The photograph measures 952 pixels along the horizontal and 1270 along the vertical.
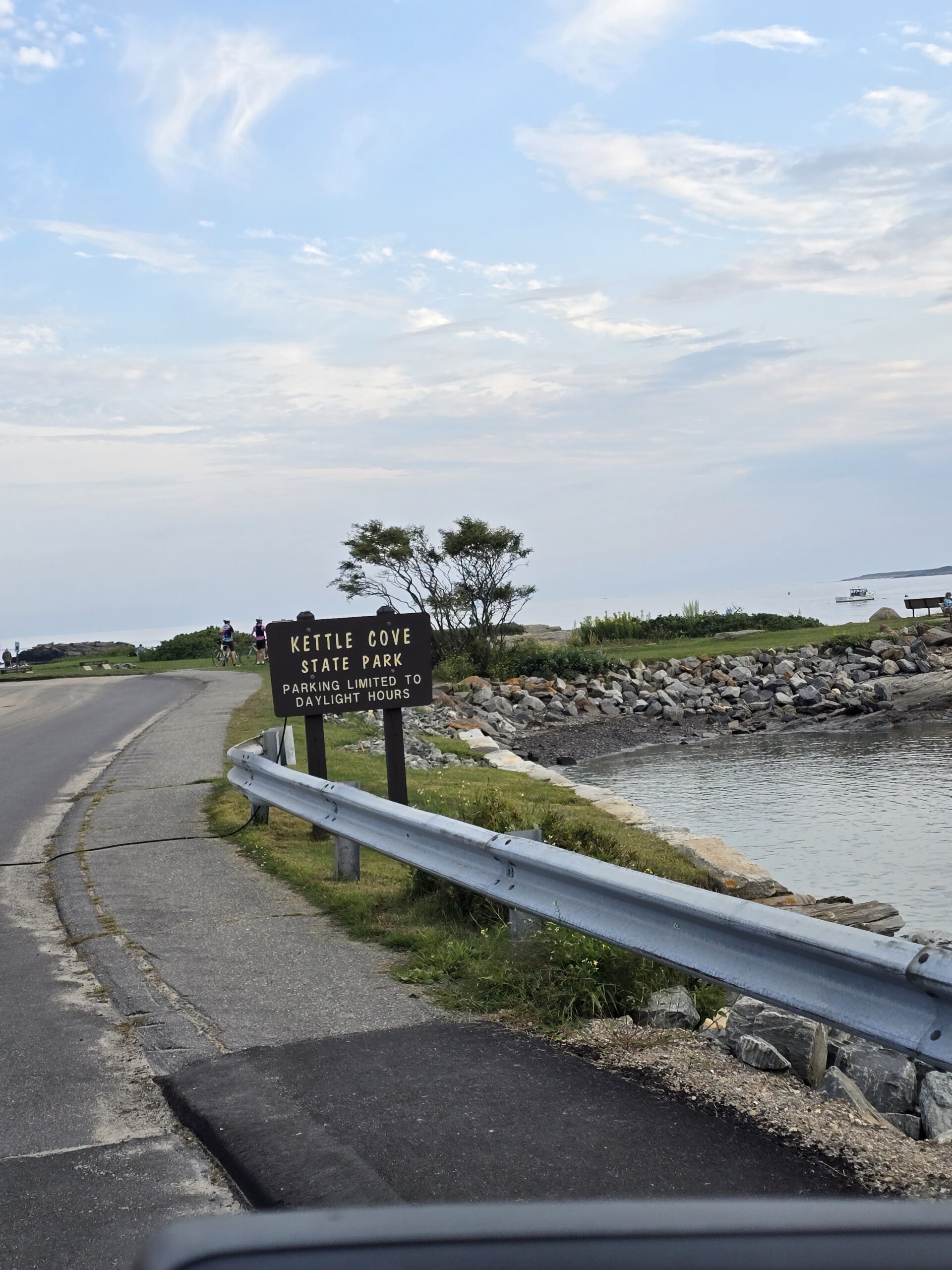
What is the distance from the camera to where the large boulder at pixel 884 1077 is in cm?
504

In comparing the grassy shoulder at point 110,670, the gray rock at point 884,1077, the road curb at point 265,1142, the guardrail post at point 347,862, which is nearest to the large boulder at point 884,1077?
the gray rock at point 884,1077

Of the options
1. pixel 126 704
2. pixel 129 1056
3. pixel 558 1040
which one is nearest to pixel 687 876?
pixel 558 1040

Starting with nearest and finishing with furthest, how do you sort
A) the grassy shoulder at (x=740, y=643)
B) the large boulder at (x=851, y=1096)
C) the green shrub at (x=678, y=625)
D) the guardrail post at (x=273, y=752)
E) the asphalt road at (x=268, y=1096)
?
the asphalt road at (x=268, y=1096), the large boulder at (x=851, y=1096), the guardrail post at (x=273, y=752), the grassy shoulder at (x=740, y=643), the green shrub at (x=678, y=625)

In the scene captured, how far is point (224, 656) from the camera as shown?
2028 inches

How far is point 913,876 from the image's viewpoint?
13.7 m

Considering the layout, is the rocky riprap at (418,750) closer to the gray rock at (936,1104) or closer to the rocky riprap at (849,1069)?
the rocky riprap at (849,1069)

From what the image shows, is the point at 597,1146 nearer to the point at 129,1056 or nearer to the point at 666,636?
the point at 129,1056

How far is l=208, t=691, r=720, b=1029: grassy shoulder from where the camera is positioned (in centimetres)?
596

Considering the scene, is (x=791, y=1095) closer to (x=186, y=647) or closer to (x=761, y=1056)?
(x=761, y=1056)

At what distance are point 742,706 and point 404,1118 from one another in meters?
29.9

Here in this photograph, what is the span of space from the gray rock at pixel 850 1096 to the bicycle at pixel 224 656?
44839mm

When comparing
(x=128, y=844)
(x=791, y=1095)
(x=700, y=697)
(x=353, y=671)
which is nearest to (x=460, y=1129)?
(x=791, y=1095)

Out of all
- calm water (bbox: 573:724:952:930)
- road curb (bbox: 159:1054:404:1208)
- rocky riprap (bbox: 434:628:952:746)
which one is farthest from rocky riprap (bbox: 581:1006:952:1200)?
rocky riprap (bbox: 434:628:952:746)

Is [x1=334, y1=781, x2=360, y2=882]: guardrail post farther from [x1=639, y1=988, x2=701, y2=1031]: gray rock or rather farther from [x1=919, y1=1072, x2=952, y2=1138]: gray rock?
[x1=919, y1=1072, x2=952, y2=1138]: gray rock
